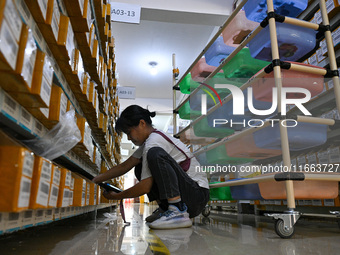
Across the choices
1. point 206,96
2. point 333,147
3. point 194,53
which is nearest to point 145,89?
point 194,53

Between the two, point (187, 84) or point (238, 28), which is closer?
point (238, 28)

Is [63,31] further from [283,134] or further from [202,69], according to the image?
[202,69]

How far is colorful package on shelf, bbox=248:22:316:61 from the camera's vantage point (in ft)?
6.11

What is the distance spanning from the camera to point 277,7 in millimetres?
2221

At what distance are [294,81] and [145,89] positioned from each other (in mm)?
6934

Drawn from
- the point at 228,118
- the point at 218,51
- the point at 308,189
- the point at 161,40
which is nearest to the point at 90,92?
the point at 308,189

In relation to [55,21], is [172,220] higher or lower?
lower

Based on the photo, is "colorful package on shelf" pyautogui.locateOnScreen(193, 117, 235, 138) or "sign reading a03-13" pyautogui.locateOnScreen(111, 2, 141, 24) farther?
"sign reading a03-13" pyautogui.locateOnScreen(111, 2, 141, 24)

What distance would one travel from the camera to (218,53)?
313cm

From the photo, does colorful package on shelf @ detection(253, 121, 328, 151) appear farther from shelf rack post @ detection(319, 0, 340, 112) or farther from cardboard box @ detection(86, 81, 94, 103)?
cardboard box @ detection(86, 81, 94, 103)

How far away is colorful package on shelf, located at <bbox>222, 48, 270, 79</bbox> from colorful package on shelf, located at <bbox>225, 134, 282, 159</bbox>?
2.19ft

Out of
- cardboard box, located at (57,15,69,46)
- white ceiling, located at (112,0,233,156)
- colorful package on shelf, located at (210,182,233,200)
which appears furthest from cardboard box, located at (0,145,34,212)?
white ceiling, located at (112,0,233,156)

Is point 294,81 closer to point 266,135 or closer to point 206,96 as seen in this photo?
point 266,135

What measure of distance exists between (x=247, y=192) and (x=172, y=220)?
0.74 meters
